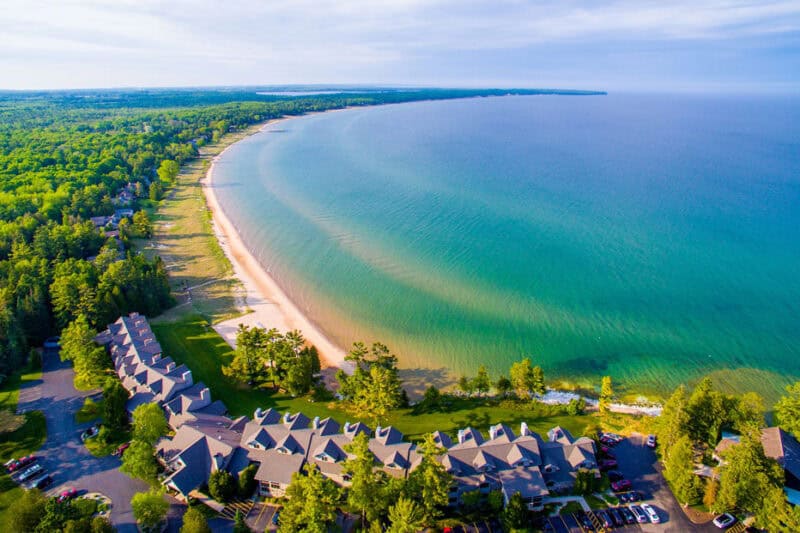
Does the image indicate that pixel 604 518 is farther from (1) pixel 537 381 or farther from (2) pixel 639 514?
(1) pixel 537 381

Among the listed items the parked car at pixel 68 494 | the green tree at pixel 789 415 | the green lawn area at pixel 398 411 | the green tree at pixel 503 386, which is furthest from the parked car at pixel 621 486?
the parked car at pixel 68 494

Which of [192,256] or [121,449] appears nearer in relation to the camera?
[121,449]

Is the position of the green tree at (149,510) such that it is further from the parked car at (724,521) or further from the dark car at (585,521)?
the parked car at (724,521)

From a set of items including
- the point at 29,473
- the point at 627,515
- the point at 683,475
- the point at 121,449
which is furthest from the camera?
the point at 121,449

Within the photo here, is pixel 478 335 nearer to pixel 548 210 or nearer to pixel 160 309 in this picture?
pixel 160 309

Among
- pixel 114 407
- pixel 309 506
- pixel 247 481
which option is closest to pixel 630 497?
pixel 309 506

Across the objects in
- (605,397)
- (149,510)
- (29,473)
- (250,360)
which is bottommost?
(29,473)

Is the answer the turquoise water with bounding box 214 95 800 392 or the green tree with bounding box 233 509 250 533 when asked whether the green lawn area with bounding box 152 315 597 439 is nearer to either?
the turquoise water with bounding box 214 95 800 392

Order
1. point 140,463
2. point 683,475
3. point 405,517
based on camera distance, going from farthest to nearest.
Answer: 1. point 140,463
2. point 683,475
3. point 405,517
